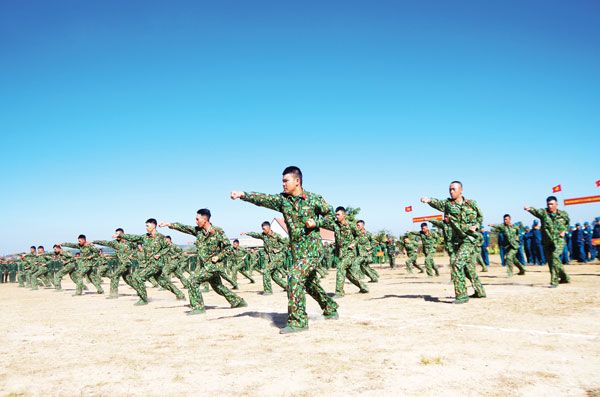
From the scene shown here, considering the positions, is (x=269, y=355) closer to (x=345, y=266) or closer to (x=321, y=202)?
(x=321, y=202)

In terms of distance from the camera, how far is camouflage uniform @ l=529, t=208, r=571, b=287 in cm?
1098

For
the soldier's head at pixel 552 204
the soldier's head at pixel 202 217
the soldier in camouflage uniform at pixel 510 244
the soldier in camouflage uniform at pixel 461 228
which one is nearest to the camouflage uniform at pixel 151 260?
the soldier's head at pixel 202 217

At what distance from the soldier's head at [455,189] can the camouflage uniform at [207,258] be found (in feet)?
16.6

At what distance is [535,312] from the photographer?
7.25 metres

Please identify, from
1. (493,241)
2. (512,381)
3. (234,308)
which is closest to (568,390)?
(512,381)

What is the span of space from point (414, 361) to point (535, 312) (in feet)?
13.2

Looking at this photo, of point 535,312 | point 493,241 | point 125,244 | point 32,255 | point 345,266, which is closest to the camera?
point 535,312

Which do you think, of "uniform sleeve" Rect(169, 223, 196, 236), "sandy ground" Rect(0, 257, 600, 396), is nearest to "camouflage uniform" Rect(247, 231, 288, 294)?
"uniform sleeve" Rect(169, 223, 196, 236)

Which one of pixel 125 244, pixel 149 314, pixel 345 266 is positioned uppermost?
pixel 125 244

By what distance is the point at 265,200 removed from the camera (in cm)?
663

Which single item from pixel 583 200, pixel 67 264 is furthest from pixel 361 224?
pixel 583 200

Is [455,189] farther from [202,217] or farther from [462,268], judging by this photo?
[202,217]

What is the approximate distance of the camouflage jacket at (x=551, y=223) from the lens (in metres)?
11.0

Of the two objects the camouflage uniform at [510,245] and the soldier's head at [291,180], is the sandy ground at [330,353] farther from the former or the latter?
the camouflage uniform at [510,245]
